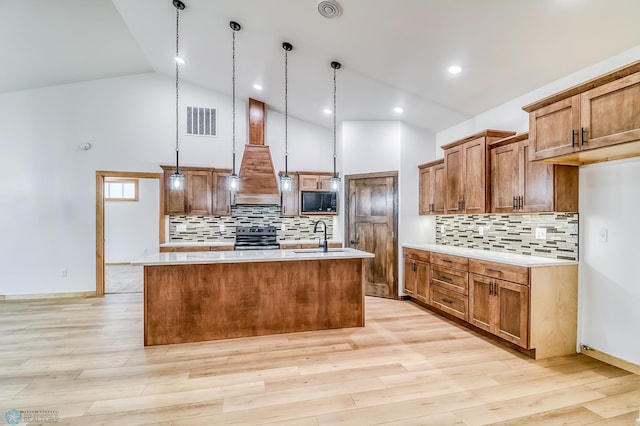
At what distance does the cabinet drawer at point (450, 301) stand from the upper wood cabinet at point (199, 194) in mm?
3724

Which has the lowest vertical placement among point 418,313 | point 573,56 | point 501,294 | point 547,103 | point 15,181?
point 418,313

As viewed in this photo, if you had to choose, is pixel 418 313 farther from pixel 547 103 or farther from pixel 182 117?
pixel 182 117

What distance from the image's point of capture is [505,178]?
3377mm

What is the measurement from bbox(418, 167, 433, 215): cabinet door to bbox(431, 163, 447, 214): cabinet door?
0.06 metres

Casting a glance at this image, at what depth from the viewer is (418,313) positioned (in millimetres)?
4266

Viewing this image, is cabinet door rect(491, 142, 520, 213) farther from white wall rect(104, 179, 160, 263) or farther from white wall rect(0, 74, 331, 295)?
white wall rect(104, 179, 160, 263)

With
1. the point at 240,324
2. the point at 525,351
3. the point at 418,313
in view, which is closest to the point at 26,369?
the point at 240,324

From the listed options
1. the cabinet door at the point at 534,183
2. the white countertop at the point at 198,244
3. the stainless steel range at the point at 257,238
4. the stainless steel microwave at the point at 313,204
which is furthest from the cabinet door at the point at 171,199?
the cabinet door at the point at 534,183

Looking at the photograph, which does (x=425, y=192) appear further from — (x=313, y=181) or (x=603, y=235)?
(x=603, y=235)

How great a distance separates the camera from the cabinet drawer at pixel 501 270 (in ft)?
9.47

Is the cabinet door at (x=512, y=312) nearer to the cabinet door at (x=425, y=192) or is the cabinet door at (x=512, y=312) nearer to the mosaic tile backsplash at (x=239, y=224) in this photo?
the cabinet door at (x=425, y=192)

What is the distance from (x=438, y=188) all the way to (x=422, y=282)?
144cm

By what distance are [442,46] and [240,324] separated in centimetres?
367

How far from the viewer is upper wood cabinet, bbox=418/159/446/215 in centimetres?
443
